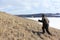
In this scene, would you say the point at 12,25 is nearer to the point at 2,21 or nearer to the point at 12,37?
the point at 2,21

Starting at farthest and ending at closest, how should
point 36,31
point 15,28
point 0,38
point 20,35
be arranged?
point 36,31, point 15,28, point 20,35, point 0,38

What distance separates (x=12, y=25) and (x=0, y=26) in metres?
1.61

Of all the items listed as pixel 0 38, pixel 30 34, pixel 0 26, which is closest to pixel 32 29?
pixel 30 34

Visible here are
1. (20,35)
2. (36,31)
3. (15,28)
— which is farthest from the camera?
(36,31)

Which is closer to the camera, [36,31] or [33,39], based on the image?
[33,39]

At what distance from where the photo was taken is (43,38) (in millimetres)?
20609

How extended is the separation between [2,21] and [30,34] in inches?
100

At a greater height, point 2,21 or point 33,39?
point 2,21

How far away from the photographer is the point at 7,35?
18109mm

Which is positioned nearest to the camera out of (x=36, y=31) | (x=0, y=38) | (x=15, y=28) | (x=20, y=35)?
(x=0, y=38)

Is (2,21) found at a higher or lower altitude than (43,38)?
higher

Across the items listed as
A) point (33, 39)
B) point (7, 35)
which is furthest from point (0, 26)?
point (33, 39)

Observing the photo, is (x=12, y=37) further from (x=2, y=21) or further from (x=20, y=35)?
(x=2, y=21)

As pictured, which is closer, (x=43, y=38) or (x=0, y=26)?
(x=0, y=26)
